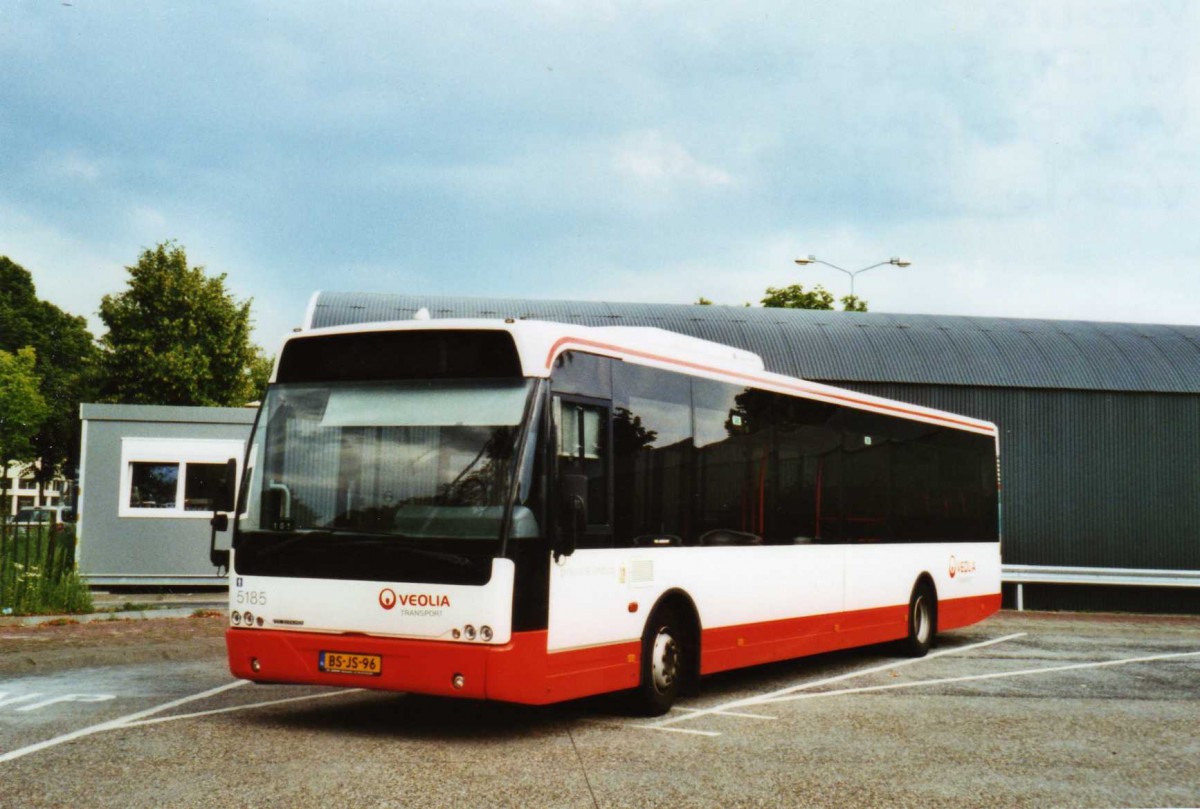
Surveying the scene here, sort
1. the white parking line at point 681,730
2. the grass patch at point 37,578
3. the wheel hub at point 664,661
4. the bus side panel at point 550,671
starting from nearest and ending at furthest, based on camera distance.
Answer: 1. the bus side panel at point 550,671
2. the white parking line at point 681,730
3. the wheel hub at point 664,661
4. the grass patch at point 37,578

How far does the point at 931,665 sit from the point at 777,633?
3.17 m

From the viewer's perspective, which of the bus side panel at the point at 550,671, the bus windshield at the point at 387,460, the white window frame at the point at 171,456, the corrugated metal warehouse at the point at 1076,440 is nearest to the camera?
the bus side panel at the point at 550,671

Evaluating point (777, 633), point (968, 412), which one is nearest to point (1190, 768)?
point (777, 633)

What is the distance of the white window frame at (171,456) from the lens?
23.5 meters

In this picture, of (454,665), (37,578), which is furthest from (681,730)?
(37,578)

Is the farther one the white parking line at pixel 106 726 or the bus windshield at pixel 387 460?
the bus windshield at pixel 387 460

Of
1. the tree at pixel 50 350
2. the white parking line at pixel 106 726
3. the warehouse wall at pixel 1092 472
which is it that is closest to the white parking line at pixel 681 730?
the white parking line at pixel 106 726

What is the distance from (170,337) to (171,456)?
24883 mm

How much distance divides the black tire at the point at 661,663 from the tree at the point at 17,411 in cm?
5076

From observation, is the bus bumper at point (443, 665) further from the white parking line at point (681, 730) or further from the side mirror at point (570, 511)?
the side mirror at point (570, 511)

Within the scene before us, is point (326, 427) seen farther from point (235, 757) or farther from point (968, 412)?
point (968, 412)

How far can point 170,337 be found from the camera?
47281 mm

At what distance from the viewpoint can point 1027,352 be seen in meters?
27.1

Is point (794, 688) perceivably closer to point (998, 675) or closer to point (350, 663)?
point (998, 675)
